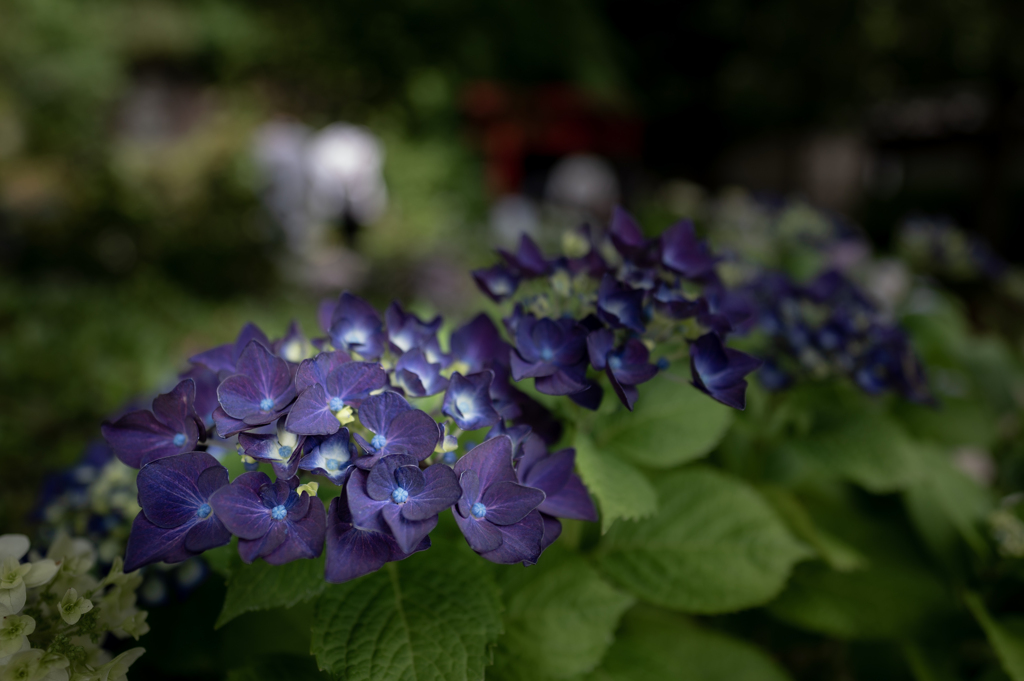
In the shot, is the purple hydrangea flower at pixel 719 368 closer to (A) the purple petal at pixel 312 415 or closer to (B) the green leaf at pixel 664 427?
(B) the green leaf at pixel 664 427

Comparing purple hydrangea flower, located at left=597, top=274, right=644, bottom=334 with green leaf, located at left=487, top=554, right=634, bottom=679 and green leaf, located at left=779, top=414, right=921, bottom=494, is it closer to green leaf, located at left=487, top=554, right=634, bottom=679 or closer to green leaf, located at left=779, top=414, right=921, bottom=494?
green leaf, located at left=487, top=554, right=634, bottom=679

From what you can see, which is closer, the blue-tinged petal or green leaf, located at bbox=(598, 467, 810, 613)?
the blue-tinged petal

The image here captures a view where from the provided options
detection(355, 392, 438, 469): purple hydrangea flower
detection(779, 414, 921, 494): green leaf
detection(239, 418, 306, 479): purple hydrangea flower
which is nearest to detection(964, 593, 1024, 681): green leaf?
detection(779, 414, 921, 494): green leaf

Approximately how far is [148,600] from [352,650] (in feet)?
1.43

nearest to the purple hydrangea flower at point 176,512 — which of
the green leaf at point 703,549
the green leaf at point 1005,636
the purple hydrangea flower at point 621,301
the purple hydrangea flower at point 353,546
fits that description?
the purple hydrangea flower at point 353,546

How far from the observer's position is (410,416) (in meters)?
0.65

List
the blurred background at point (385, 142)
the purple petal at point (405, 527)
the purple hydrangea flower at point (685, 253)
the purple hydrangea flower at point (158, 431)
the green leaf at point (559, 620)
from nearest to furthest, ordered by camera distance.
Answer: the purple petal at point (405, 527), the purple hydrangea flower at point (158, 431), the green leaf at point (559, 620), the purple hydrangea flower at point (685, 253), the blurred background at point (385, 142)

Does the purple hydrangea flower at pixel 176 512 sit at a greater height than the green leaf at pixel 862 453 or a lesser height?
greater

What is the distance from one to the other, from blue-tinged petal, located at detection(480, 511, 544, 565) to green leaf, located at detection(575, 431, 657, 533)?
0.09 meters

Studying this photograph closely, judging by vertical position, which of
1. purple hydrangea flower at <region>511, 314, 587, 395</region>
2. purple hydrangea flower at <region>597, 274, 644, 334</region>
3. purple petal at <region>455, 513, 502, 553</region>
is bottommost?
purple petal at <region>455, 513, 502, 553</region>

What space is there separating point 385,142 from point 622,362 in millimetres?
8197

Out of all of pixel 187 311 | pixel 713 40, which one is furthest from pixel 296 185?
pixel 713 40

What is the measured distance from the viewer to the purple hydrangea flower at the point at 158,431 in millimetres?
708

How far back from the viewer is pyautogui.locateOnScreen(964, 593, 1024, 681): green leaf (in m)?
0.94
